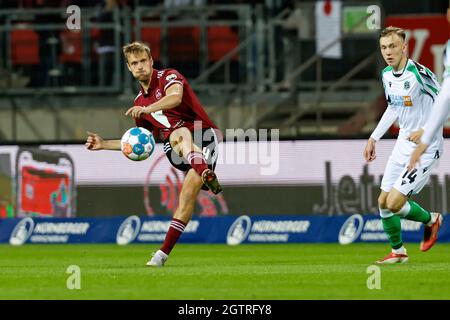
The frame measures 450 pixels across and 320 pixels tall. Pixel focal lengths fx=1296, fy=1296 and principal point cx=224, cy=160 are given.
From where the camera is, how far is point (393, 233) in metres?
13.1

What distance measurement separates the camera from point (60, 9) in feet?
77.4

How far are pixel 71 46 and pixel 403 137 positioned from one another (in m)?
10.8

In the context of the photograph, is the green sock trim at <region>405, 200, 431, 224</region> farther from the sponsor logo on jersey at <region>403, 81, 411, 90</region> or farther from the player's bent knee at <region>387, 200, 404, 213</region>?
the sponsor logo on jersey at <region>403, 81, 411, 90</region>

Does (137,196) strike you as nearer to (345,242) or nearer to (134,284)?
(345,242)

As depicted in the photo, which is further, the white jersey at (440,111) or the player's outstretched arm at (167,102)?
the player's outstretched arm at (167,102)

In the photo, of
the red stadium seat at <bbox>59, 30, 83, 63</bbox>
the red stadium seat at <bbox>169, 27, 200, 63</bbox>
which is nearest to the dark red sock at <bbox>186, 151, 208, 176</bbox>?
the red stadium seat at <bbox>169, 27, 200, 63</bbox>

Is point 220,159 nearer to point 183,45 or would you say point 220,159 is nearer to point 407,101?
point 183,45

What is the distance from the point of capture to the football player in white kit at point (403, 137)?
1290 cm

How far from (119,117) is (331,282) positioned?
11832 millimetres

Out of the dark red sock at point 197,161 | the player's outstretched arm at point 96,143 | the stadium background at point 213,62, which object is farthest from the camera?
the stadium background at point 213,62

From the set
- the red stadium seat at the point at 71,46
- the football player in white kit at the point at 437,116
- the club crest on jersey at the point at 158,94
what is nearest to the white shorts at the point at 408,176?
the club crest on jersey at the point at 158,94

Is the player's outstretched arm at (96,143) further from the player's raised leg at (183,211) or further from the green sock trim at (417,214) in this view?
the green sock trim at (417,214)

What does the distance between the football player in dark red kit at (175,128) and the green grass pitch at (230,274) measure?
570 millimetres

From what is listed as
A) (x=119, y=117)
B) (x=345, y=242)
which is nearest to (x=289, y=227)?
(x=345, y=242)
